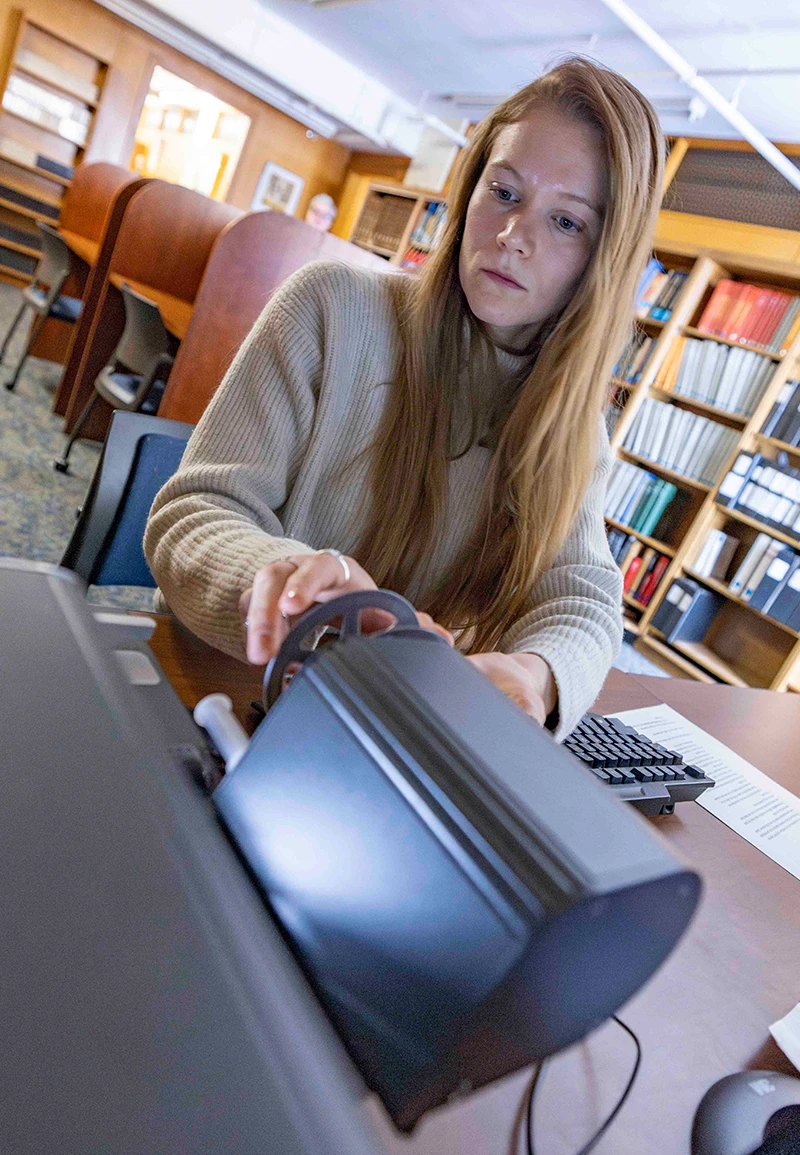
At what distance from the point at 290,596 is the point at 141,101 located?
315 inches

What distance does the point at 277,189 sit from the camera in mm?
A: 8078

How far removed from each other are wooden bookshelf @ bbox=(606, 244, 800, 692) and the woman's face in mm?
3139

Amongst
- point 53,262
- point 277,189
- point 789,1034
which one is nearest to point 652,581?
point 53,262

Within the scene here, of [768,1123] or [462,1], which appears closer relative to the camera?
[768,1123]

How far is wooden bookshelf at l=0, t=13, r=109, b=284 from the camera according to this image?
260 inches

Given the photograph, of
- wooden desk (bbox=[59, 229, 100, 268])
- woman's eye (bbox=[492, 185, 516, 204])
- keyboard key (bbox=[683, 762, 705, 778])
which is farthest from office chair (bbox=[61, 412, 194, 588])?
wooden desk (bbox=[59, 229, 100, 268])

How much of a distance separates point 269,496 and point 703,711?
0.81 metres

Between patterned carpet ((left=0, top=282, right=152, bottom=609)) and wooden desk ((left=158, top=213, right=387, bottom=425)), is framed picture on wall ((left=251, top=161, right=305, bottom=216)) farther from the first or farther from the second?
wooden desk ((left=158, top=213, right=387, bottom=425))

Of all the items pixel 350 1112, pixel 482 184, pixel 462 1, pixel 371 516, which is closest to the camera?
pixel 350 1112

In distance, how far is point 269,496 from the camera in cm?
94

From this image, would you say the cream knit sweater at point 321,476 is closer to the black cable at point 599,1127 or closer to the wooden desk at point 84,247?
the black cable at point 599,1127

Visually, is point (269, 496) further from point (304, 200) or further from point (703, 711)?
point (304, 200)

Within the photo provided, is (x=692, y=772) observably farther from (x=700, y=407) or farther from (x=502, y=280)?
(x=700, y=407)

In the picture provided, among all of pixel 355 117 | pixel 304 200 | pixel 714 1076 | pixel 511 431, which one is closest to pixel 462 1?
pixel 355 117
